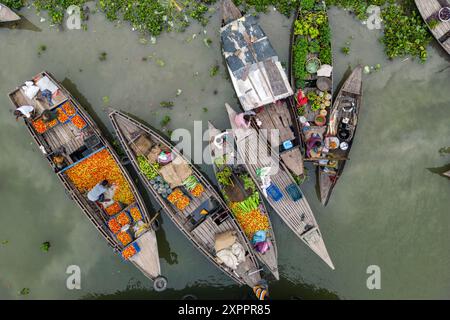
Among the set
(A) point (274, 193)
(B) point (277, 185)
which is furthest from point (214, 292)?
(B) point (277, 185)

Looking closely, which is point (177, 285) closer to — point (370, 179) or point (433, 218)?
point (370, 179)

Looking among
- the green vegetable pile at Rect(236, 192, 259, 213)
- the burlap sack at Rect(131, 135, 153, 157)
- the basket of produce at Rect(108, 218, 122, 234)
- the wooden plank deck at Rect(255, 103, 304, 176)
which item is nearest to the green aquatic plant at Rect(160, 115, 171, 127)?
the burlap sack at Rect(131, 135, 153, 157)

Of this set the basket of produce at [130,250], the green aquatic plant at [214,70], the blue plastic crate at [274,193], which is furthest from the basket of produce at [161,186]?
the green aquatic plant at [214,70]

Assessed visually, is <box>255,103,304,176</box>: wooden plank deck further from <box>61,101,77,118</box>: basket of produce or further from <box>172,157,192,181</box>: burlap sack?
<box>61,101,77,118</box>: basket of produce

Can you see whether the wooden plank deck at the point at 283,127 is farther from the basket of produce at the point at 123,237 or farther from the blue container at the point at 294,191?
the basket of produce at the point at 123,237

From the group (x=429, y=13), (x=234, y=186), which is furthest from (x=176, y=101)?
(x=429, y=13)
